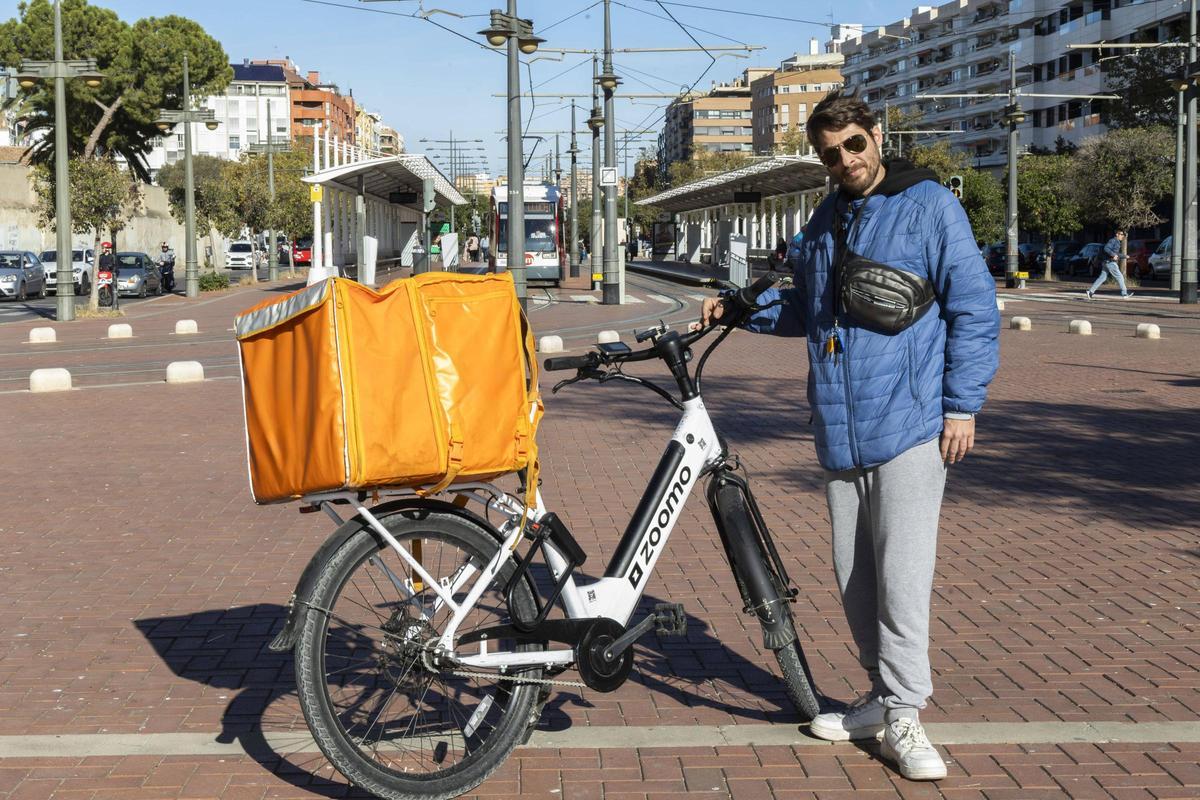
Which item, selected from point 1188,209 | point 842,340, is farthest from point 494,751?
point 1188,209

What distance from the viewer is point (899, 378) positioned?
13.2 ft

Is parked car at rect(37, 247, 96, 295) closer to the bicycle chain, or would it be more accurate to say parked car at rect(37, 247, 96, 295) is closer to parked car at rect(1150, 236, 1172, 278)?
parked car at rect(1150, 236, 1172, 278)

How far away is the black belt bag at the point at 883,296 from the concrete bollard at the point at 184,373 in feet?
43.0

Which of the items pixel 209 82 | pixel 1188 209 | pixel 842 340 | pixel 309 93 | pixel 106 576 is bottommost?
pixel 106 576

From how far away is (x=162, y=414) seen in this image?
1308 cm

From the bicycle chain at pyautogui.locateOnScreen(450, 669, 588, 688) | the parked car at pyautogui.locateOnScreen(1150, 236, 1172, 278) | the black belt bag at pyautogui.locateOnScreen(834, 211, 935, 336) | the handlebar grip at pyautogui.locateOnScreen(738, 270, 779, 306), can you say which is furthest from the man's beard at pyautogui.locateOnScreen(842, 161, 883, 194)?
the parked car at pyautogui.locateOnScreen(1150, 236, 1172, 278)

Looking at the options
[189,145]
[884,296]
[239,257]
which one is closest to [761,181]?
[189,145]

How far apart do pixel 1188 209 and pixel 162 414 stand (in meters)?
24.4

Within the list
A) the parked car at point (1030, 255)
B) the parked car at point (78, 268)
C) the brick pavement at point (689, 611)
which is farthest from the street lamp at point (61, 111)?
the parked car at point (1030, 255)

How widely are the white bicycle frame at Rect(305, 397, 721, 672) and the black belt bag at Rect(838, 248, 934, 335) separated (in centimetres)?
54

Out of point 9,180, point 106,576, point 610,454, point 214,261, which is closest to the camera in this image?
point 106,576

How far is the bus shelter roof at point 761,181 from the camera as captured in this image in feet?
125

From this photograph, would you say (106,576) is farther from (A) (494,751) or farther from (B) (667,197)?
(B) (667,197)

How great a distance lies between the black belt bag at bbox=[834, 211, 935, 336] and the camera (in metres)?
3.97
